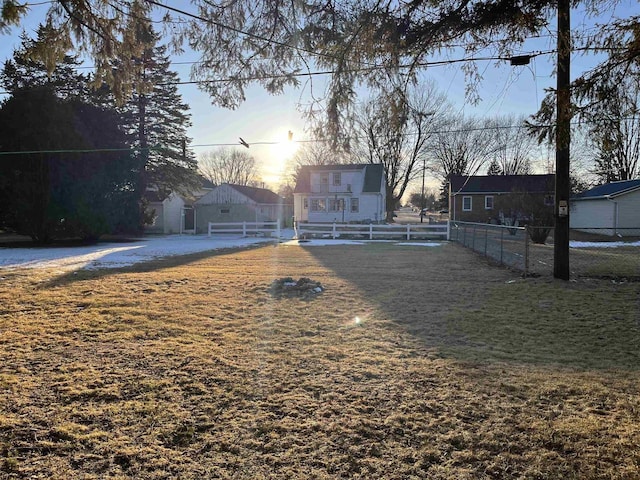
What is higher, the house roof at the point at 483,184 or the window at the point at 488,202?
the house roof at the point at 483,184

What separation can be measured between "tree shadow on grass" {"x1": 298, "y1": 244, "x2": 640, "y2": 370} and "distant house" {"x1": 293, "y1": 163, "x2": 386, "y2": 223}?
23259 mm

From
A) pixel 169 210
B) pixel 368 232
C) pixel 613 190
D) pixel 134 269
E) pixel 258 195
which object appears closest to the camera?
pixel 134 269

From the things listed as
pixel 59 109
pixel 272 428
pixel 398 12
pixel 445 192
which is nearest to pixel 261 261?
pixel 398 12

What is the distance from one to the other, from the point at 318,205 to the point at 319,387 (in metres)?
31.8

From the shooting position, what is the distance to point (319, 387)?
359cm

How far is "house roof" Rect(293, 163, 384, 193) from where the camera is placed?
33531 millimetres

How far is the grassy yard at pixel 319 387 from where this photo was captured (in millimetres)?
2531

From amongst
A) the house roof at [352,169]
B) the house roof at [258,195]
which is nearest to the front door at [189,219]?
the house roof at [258,195]

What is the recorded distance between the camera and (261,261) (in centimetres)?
1331

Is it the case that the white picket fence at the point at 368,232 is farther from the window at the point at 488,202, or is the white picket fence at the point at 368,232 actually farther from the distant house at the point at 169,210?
the window at the point at 488,202

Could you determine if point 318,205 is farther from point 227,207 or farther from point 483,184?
point 483,184

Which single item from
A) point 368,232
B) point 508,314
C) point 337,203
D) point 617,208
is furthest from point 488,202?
point 508,314

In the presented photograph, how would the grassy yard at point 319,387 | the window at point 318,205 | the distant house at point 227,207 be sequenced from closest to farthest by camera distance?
1. the grassy yard at point 319,387
2. the distant house at point 227,207
3. the window at point 318,205

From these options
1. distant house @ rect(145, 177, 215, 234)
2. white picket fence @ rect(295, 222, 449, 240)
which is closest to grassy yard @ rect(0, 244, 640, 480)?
white picket fence @ rect(295, 222, 449, 240)
